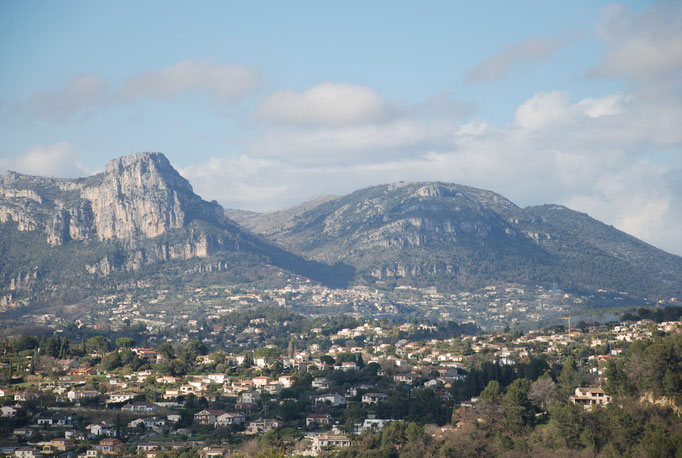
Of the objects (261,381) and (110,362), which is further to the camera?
(110,362)

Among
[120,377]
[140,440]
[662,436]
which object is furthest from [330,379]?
[662,436]

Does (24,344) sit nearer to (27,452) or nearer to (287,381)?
(287,381)

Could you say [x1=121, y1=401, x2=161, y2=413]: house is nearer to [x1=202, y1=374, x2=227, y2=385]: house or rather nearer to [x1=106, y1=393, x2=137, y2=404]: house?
[x1=106, y1=393, x2=137, y2=404]: house

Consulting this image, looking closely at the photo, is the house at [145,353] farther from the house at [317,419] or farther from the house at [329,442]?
the house at [329,442]

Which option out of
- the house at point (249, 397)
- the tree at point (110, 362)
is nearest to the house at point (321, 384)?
the house at point (249, 397)

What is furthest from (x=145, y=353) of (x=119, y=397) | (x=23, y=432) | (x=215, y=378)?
(x=23, y=432)

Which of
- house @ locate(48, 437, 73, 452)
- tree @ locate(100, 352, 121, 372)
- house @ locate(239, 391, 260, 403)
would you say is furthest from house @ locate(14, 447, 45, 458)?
tree @ locate(100, 352, 121, 372)
